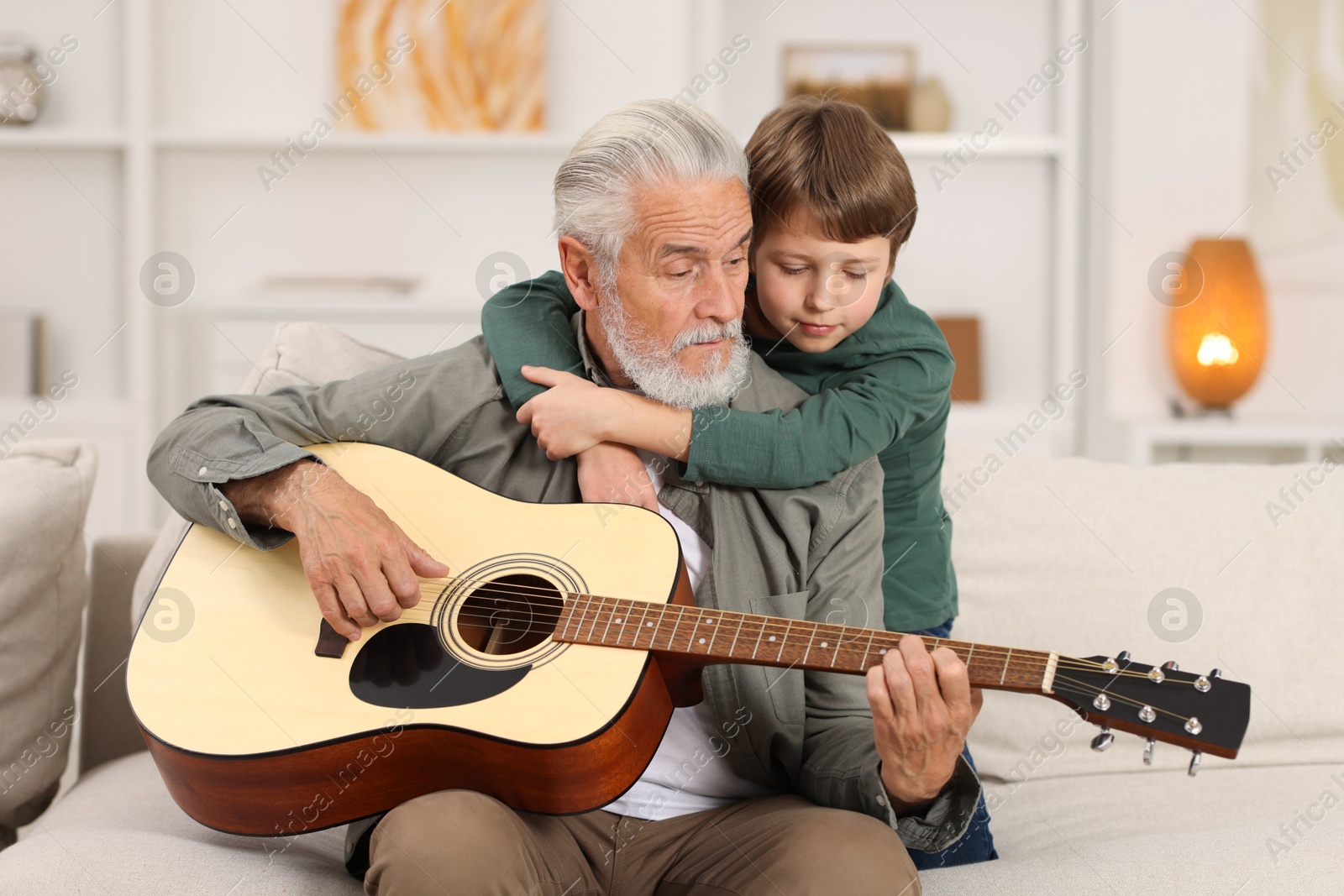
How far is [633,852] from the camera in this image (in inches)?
52.1

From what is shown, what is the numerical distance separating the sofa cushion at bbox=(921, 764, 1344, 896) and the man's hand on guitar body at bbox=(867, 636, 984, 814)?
29 centimetres

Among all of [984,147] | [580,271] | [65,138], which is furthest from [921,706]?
[65,138]

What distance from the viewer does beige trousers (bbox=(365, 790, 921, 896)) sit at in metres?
1.08

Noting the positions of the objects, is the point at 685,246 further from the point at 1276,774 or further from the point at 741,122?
the point at 741,122

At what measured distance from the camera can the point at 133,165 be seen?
3.52m

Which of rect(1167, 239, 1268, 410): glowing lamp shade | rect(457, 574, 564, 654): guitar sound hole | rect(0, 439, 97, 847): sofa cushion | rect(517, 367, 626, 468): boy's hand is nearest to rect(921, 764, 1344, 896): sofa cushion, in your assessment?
rect(457, 574, 564, 654): guitar sound hole

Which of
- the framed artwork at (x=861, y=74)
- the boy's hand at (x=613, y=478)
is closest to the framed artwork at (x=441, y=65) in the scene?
the framed artwork at (x=861, y=74)

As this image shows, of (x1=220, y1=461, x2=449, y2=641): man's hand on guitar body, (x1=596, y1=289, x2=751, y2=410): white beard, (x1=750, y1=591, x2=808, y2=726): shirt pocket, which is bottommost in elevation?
(x1=750, y1=591, x2=808, y2=726): shirt pocket

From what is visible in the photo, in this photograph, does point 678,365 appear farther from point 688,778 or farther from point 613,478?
point 688,778

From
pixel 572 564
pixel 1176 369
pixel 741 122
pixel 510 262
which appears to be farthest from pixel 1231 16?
pixel 572 564

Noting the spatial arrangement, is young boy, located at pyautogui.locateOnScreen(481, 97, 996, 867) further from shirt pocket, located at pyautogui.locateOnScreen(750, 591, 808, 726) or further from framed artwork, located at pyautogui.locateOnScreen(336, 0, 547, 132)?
framed artwork, located at pyautogui.locateOnScreen(336, 0, 547, 132)

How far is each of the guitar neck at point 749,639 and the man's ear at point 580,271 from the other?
21.2 inches

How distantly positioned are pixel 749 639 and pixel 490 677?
28cm

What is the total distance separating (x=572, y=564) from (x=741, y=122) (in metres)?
2.98
